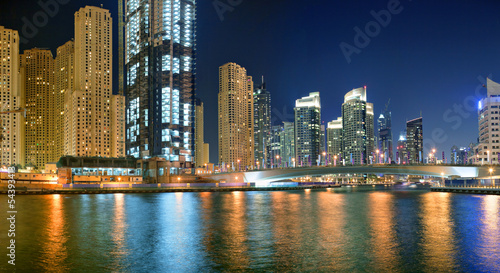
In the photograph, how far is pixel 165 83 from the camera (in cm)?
16338

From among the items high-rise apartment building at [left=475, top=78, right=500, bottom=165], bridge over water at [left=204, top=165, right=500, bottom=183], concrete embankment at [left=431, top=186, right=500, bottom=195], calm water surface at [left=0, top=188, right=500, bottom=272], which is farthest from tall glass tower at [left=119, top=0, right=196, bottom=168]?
high-rise apartment building at [left=475, top=78, right=500, bottom=165]

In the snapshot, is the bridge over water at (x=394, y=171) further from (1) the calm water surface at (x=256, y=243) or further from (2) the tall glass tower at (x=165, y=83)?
(1) the calm water surface at (x=256, y=243)

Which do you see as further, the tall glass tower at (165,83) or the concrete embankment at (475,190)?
the tall glass tower at (165,83)

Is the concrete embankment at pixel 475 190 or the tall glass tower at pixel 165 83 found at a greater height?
the tall glass tower at pixel 165 83

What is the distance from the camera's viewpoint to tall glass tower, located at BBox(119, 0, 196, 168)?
16288 centimetres

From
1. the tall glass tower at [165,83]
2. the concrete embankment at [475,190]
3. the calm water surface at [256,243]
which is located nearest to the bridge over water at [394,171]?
the concrete embankment at [475,190]

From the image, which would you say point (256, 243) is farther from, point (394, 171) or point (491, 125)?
point (491, 125)

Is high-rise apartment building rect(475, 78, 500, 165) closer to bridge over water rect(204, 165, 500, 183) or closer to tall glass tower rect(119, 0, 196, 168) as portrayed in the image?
bridge over water rect(204, 165, 500, 183)

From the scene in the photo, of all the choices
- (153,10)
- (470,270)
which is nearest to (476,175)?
(470,270)

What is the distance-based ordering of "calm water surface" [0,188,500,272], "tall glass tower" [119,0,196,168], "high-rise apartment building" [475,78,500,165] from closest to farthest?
1. "calm water surface" [0,188,500,272]
2. "tall glass tower" [119,0,196,168]
3. "high-rise apartment building" [475,78,500,165]

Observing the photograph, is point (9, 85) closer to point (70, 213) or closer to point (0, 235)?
point (70, 213)

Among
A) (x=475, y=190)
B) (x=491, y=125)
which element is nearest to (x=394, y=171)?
(x=475, y=190)

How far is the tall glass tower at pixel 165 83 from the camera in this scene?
163 metres

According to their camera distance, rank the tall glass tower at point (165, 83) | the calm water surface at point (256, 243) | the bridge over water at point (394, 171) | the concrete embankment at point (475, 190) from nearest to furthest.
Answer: the calm water surface at point (256, 243)
the concrete embankment at point (475, 190)
the bridge over water at point (394, 171)
the tall glass tower at point (165, 83)
